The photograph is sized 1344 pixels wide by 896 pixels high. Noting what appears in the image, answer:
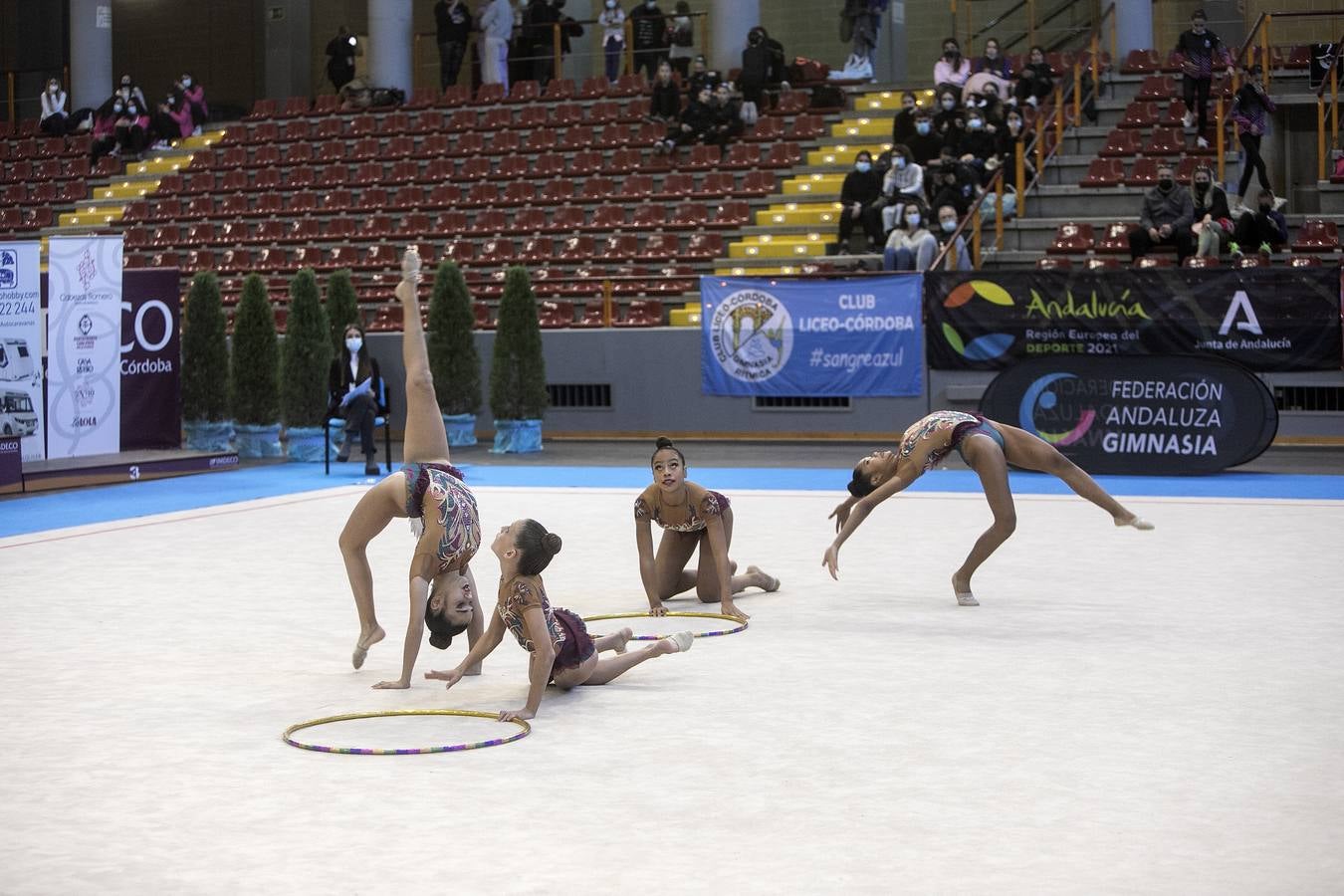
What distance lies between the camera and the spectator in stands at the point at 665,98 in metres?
26.4

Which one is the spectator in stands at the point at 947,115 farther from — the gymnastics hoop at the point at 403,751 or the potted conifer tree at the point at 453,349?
the gymnastics hoop at the point at 403,751

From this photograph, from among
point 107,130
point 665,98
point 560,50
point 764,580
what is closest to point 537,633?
point 764,580

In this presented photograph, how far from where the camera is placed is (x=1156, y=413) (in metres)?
16.8

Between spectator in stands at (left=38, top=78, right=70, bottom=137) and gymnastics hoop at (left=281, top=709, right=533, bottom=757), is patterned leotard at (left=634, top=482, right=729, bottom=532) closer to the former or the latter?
gymnastics hoop at (left=281, top=709, right=533, bottom=757)

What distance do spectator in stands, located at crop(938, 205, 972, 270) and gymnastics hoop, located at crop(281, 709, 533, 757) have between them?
48.5 feet

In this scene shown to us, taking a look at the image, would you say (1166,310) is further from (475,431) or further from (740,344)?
(475,431)

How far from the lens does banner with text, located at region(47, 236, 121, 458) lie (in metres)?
17.0

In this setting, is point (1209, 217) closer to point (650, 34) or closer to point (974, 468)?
point (974, 468)

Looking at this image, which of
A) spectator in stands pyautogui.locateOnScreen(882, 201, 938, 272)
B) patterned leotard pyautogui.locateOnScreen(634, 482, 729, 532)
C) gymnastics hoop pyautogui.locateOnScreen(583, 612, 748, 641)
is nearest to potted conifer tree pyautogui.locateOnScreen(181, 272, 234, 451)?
spectator in stands pyautogui.locateOnScreen(882, 201, 938, 272)

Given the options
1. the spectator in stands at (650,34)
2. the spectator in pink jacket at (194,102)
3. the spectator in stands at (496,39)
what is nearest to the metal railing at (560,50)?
the spectator in stands at (650,34)

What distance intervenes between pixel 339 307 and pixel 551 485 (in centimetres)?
589

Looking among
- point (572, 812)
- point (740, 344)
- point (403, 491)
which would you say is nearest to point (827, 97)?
point (740, 344)

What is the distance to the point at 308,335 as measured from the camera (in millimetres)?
20625

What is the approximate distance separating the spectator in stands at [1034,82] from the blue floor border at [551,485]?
8665 mm
